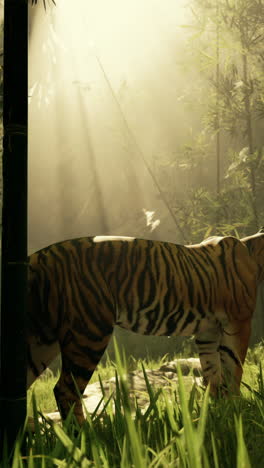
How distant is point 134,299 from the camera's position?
6.57ft

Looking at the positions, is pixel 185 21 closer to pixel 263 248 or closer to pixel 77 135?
pixel 77 135

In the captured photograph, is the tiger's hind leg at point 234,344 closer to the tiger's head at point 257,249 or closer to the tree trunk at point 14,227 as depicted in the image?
the tiger's head at point 257,249

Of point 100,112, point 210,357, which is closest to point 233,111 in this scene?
point 210,357

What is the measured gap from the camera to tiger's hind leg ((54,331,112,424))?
5.99ft

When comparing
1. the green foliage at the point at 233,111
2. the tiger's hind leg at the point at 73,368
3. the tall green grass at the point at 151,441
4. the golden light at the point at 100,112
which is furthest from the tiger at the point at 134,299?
the golden light at the point at 100,112

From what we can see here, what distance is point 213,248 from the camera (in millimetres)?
2363

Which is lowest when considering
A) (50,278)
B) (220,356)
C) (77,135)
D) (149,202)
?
(220,356)

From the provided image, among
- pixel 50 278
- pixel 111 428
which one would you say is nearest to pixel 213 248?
pixel 50 278

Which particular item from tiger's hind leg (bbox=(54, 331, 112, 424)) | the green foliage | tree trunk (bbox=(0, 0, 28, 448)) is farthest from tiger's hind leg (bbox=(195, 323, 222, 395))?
the green foliage

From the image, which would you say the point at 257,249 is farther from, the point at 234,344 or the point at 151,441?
the point at 151,441

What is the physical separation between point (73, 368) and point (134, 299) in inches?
13.8

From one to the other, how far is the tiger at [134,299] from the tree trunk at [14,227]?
0.59m

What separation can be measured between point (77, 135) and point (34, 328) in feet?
25.3

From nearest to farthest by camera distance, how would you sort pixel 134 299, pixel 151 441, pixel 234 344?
pixel 151 441 → pixel 134 299 → pixel 234 344
